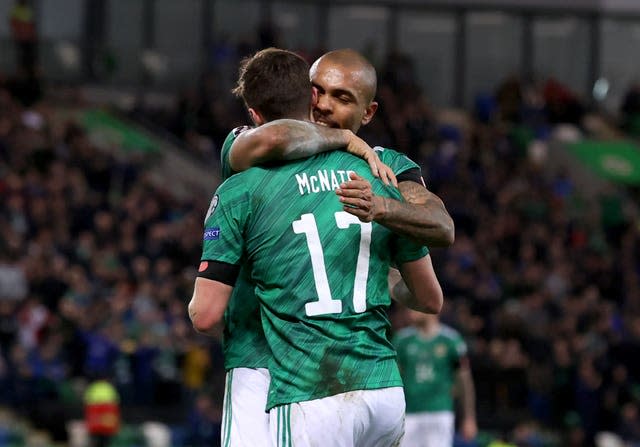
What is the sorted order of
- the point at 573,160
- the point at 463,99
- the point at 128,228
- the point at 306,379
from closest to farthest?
the point at 306,379, the point at 128,228, the point at 573,160, the point at 463,99

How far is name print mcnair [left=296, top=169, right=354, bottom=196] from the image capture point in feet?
15.8

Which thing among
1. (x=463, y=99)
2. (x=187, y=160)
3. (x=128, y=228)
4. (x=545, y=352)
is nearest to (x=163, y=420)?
(x=128, y=228)

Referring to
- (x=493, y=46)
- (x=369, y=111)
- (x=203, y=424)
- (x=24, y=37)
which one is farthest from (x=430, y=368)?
(x=493, y=46)

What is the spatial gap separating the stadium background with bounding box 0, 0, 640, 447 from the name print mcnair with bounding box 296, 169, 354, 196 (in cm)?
1074

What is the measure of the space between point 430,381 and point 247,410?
8084 millimetres

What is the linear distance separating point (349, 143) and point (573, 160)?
24122 millimetres

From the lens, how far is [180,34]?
2939 cm

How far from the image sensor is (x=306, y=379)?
15.5ft

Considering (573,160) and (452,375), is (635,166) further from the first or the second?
(452,375)

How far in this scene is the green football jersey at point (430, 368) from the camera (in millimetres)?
12758

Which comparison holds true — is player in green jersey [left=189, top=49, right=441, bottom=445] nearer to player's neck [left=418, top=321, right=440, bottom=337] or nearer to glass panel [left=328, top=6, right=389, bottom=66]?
player's neck [left=418, top=321, right=440, bottom=337]

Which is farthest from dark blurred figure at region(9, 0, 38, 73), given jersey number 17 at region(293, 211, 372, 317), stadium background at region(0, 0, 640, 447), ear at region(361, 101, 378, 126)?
jersey number 17 at region(293, 211, 372, 317)

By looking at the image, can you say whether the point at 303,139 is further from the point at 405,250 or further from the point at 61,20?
the point at 61,20

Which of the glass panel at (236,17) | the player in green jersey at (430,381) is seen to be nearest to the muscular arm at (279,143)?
the player in green jersey at (430,381)
